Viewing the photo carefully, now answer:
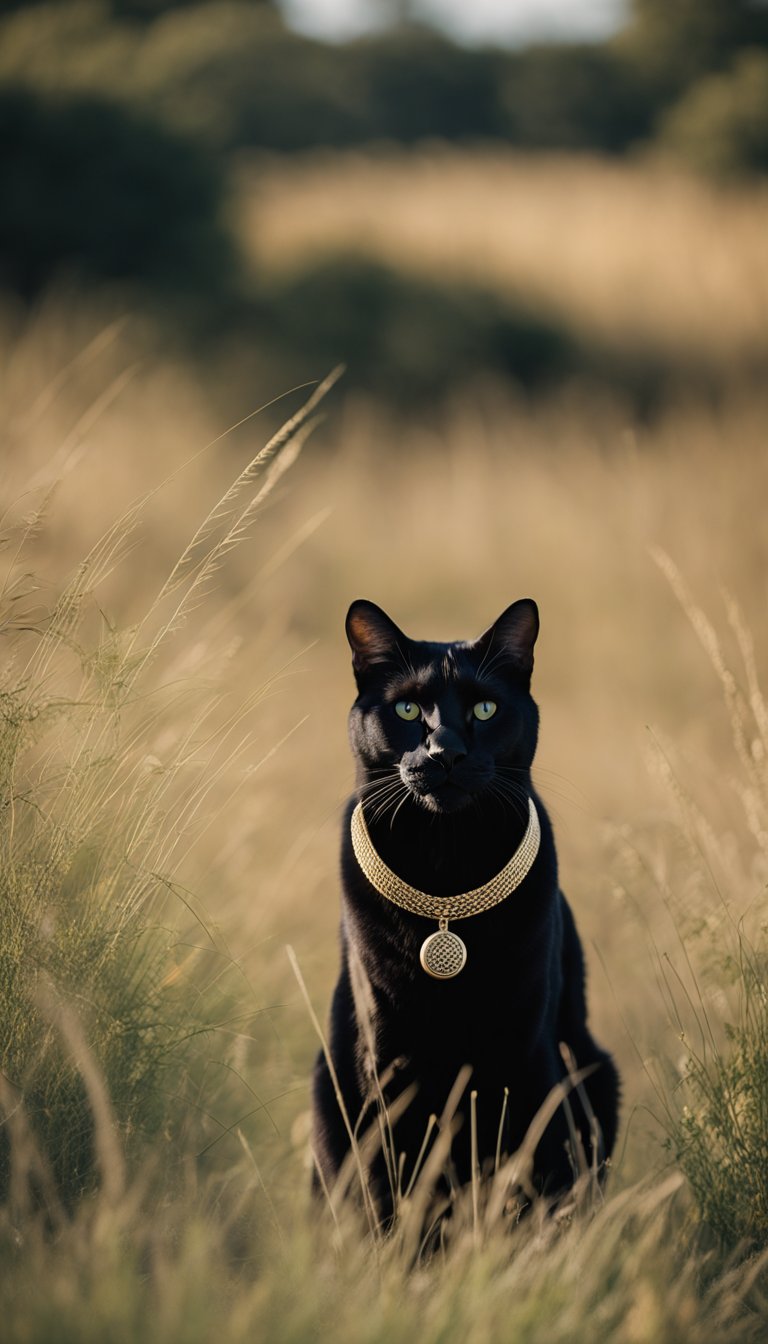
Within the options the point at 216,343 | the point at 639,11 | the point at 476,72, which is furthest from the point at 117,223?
the point at 476,72

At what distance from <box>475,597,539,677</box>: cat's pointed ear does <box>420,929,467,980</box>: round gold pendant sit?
1.57ft

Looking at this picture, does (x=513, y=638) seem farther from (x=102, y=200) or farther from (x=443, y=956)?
(x=102, y=200)

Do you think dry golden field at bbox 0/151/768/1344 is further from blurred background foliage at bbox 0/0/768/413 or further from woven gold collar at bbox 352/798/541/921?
blurred background foliage at bbox 0/0/768/413

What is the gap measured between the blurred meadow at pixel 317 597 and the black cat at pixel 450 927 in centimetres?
13

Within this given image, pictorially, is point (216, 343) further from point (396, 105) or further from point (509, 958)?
point (396, 105)

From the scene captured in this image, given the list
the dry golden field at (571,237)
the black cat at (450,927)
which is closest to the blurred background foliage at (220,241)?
the dry golden field at (571,237)

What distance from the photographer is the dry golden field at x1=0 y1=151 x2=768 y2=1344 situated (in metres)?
1.93

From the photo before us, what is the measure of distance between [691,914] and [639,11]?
759 inches

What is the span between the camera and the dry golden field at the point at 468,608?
193 centimetres

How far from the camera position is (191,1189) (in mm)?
1689

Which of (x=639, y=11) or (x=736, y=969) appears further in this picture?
(x=639, y=11)

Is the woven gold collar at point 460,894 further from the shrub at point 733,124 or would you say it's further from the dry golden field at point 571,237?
the shrub at point 733,124

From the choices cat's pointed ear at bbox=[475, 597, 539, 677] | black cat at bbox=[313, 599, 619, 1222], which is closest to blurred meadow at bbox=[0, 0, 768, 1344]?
black cat at bbox=[313, 599, 619, 1222]

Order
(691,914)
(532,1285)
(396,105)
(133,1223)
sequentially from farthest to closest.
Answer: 1. (396,105)
2. (691,914)
3. (133,1223)
4. (532,1285)
